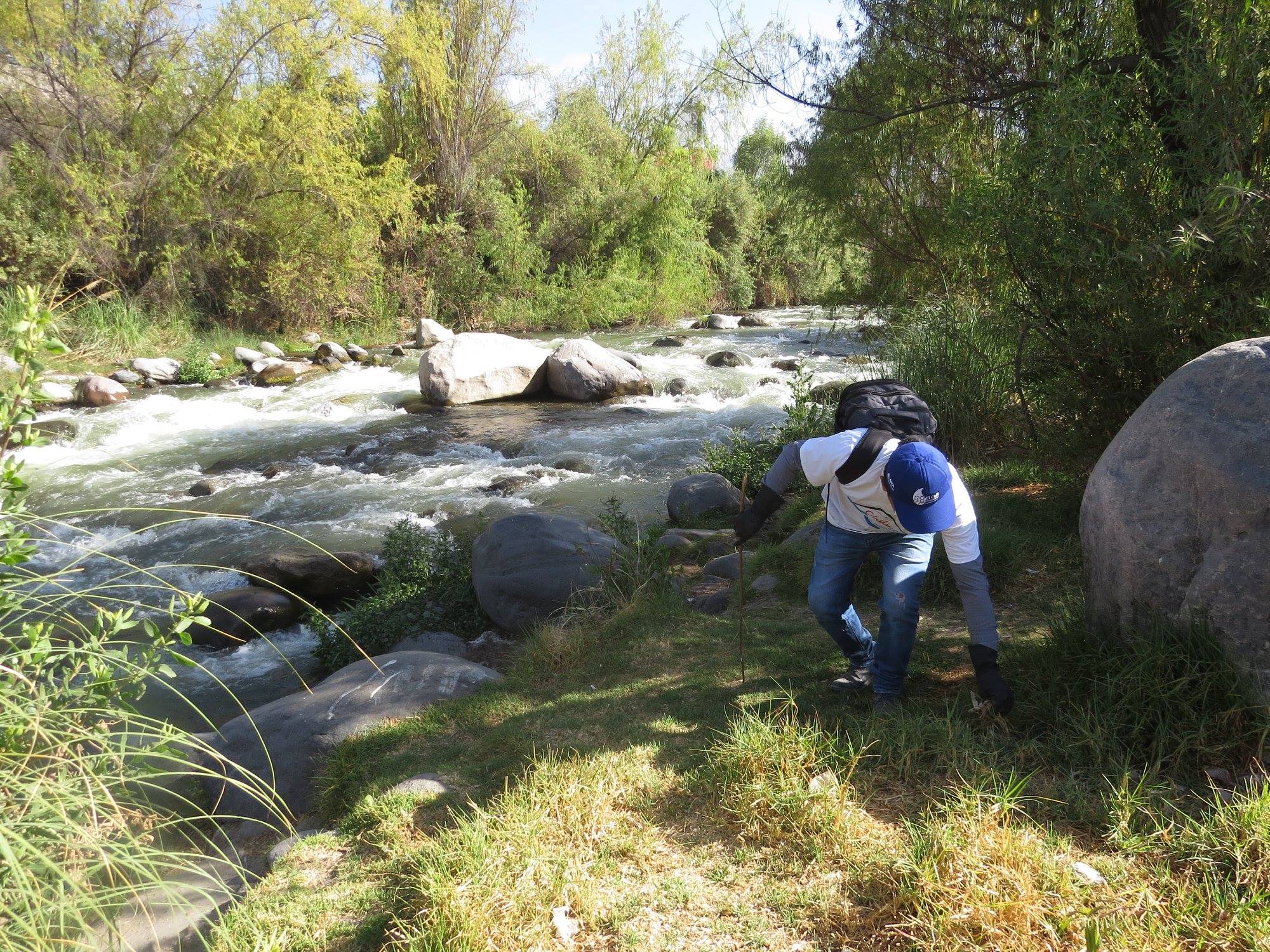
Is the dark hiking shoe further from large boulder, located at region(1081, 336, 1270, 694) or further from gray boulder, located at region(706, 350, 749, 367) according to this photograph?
gray boulder, located at region(706, 350, 749, 367)

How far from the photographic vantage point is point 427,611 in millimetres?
6699

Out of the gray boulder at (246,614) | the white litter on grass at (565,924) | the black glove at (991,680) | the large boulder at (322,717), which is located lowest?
the gray boulder at (246,614)

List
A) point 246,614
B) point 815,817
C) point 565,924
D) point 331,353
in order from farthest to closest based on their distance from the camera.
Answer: point 331,353, point 246,614, point 815,817, point 565,924

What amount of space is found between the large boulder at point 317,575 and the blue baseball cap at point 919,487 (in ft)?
17.7

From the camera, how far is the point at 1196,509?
3.39m

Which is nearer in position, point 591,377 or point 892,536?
point 892,536

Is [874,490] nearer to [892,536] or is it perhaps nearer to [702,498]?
[892,536]

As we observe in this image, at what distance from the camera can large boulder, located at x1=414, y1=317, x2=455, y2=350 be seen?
21625 millimetres

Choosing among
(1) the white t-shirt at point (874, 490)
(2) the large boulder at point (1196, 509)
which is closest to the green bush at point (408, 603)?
(1) the white t-shirt at point (874, 490)

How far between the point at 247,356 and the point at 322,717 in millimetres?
15842

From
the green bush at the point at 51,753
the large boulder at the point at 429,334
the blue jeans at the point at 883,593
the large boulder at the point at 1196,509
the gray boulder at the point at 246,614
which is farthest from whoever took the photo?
the large boulder at the point at 429,334

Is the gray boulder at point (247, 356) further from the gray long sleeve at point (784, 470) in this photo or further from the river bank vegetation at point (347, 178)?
the gray long sleeve at point (784, 470)

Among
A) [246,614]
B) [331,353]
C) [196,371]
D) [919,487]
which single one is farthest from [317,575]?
[331,353]

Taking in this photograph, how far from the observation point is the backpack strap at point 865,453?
3602 mm
